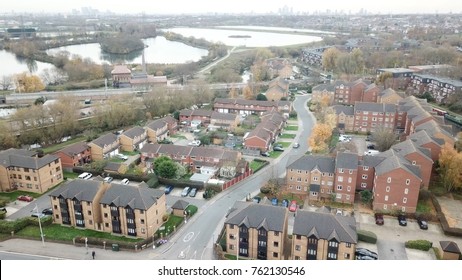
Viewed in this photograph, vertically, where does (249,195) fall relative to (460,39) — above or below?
below

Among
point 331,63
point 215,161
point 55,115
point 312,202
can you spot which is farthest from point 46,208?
point 331,63

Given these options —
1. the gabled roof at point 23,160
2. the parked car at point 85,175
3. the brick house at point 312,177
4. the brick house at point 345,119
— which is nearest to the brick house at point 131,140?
the parked car at point 85,175

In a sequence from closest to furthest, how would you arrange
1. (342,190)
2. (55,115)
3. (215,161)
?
(342,190) → (215,161) → (55,115)

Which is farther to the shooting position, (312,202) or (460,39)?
(460,39)

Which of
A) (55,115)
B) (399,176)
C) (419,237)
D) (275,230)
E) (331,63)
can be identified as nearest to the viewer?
(275,230)

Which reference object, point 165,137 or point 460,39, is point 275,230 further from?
point 460,39

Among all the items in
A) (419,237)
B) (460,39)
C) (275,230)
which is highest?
(460,39)

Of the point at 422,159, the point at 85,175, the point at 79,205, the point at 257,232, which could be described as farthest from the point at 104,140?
the point at 422,159

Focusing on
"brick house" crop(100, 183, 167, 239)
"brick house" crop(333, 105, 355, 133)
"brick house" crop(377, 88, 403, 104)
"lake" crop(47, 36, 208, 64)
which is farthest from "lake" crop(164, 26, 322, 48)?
"brick house" crop(100, 183, 167, 239)
